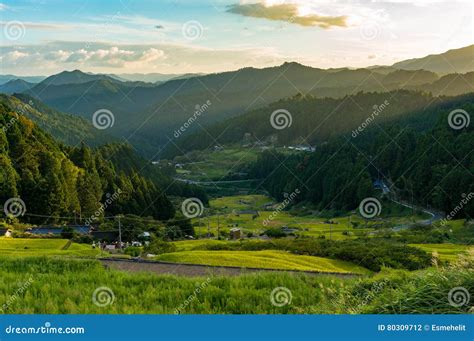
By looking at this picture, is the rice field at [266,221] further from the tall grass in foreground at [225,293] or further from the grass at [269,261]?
the tall grass in foreground at [225,293]

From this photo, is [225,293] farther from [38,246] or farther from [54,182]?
[54,182]

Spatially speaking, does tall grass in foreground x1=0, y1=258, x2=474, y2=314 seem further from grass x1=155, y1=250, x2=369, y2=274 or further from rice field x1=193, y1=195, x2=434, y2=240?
rice field x1=193, y1=195, x2=434, y2=240

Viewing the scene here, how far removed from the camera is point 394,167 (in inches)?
4914

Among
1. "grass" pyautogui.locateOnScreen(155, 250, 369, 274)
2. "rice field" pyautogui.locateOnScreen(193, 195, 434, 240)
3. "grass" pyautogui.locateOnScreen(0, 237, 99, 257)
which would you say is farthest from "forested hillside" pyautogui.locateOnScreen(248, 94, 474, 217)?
"grass" pyautogui.locateOnScreen(0, 237, 99, 257)

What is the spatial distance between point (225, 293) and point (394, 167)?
122 metres

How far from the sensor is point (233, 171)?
18650 cm

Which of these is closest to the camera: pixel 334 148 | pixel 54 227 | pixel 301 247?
pixel 301 247

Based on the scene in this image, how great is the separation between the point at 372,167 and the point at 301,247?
113 meters

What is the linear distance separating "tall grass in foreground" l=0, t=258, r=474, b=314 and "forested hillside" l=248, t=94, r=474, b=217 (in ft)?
265

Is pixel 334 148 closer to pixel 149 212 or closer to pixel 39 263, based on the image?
pixel 149 212

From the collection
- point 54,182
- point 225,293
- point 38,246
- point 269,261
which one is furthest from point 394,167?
point 225,293

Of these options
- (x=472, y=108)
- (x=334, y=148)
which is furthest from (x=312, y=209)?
(x=472, y=108)

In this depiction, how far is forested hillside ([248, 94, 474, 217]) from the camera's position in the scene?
101125 mm

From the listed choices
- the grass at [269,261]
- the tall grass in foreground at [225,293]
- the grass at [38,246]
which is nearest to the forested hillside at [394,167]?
the grass at [269,261]
